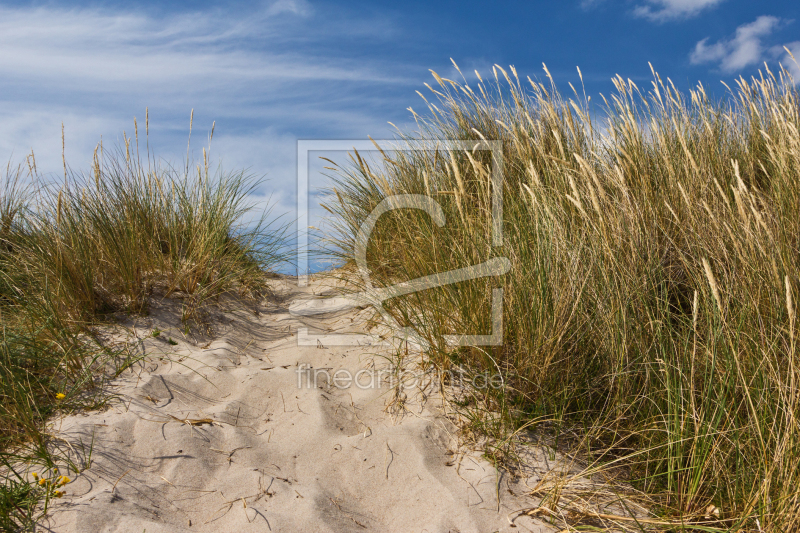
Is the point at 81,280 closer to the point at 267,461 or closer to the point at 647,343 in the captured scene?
the point at 267,461

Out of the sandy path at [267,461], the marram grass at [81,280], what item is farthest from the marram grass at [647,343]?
the marram grass at [81,280]

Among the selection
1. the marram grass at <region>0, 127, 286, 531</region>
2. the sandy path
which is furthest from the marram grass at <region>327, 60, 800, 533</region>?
the marram grass at <region>0, 127, 286, 531</region>

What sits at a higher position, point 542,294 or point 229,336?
point 542,294

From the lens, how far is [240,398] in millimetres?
2662

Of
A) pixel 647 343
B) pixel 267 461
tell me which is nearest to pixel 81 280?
pixel 267 461

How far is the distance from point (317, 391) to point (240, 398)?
1.35 feet

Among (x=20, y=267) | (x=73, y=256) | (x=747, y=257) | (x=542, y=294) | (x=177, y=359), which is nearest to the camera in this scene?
(x=542, y=294)

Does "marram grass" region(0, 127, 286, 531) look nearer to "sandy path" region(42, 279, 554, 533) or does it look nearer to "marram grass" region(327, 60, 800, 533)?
"sandy path" region(42, 279, 554, 533)

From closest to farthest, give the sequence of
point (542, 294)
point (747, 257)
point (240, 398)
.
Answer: point (542, 294), point (747, 257), point (240, 398)

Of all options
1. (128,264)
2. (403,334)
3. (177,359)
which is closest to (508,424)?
(403,334)

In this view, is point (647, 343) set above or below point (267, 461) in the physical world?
above

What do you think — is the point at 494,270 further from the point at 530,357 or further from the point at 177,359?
the point at 177,359

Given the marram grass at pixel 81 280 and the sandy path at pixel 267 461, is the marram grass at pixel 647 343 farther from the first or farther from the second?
the marram grass at pixel 81 280

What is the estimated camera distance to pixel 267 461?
218 cm
